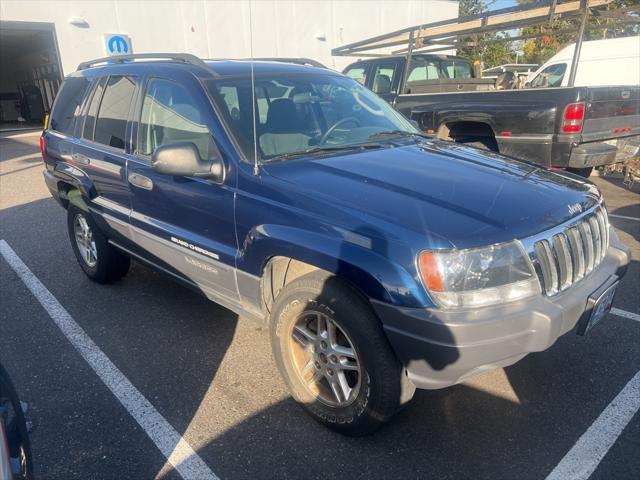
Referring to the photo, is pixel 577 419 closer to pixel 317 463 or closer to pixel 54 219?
pixel 317 463

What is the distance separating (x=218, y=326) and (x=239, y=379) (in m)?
0.76

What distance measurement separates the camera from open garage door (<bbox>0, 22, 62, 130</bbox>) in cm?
1775

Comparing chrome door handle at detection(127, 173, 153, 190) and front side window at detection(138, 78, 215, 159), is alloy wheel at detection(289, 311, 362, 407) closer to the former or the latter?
front side window at detection(138, 78, 215, 159)

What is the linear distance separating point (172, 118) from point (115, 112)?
843 millimetres

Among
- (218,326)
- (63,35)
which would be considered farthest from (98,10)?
(218,326)

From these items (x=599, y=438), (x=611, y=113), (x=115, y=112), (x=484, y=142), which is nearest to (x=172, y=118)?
(x=115, y=112)

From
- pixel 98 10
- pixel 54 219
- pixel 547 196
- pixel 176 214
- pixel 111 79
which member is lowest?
pixel 54 219

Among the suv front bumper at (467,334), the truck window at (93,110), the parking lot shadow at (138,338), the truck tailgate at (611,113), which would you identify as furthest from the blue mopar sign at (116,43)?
the suv front bumper at (467,334)

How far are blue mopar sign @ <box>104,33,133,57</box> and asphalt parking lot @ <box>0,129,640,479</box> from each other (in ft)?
51.1

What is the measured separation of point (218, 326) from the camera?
3893 millimetres

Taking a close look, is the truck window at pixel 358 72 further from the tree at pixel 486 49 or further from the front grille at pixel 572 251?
the front grille at pixel 572 251

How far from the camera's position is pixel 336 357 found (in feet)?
8.70

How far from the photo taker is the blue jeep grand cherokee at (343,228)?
7.27 ft

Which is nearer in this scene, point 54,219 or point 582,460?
point 582,460
